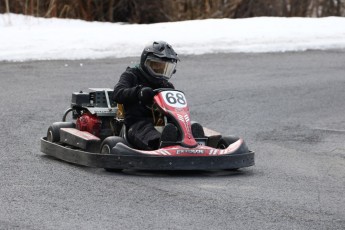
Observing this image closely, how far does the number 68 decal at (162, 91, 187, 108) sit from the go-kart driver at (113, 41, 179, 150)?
14 cm

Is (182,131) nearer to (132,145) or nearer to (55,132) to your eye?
(132,145)

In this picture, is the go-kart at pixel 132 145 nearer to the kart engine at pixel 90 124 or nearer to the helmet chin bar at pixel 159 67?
the kart engine at pixel 90 124

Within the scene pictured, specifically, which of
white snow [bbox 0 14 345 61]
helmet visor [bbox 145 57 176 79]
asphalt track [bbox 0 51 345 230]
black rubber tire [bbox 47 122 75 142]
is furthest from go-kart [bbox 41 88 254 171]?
white snow [bbox 0 14 345 61]

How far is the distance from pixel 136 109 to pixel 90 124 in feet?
2.29

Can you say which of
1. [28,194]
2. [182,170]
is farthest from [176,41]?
[28,194]

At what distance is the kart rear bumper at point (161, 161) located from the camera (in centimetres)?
856

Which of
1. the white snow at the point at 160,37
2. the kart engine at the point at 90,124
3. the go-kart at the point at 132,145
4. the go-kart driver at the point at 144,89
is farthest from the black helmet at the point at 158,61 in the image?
the white snow at the point at 160,37

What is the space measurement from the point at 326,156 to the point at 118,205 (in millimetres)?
3775

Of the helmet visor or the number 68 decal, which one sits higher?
the helmet visor

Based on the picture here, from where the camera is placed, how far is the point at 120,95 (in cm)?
933

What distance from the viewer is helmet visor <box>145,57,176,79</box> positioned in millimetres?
9398

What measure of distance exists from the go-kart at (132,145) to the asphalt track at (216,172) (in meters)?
0.12

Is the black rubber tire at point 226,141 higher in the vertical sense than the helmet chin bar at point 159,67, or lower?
lower

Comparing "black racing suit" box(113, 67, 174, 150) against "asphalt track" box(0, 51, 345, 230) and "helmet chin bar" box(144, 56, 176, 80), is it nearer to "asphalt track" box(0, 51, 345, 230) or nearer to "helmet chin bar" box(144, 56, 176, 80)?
"helmet chin bar" box(144, 56, 176, 80)
